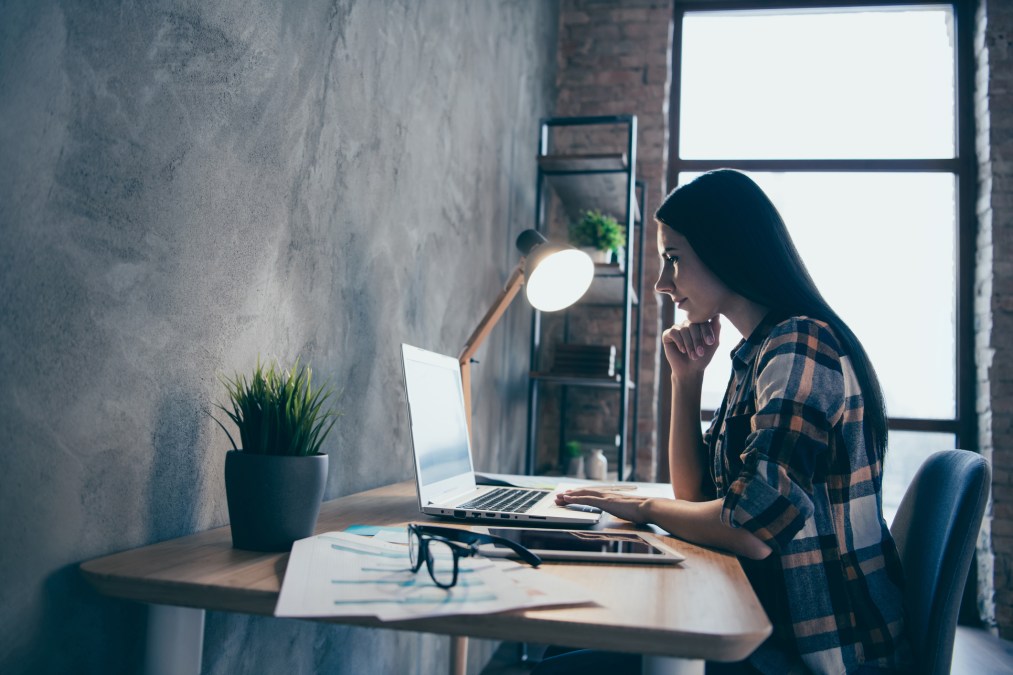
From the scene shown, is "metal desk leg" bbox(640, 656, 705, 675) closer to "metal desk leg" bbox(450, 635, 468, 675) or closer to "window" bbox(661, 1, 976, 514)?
"metal desk leg" bbox(450, 635, 468, 675)

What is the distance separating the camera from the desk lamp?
178 cm

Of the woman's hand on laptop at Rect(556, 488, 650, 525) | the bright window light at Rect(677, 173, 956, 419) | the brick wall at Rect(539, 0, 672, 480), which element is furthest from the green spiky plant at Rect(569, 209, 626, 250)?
the woman's hand on laptop at Rect(556, 488, 650, 525)

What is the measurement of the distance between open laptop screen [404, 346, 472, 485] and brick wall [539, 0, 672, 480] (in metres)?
2.29

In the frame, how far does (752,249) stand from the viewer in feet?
4.40

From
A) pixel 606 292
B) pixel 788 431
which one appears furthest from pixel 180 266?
pixel 606 292

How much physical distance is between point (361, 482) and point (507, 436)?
1.55 metres

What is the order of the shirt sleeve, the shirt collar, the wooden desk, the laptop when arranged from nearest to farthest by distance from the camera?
the wooden desk → the shirt sleeve → the laptop → the shirt collar

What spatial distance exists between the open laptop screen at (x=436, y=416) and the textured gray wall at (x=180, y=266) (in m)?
0.15

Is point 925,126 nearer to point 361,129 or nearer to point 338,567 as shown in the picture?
point 361,129

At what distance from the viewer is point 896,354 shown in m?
4.05

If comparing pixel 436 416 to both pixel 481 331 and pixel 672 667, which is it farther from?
pixel 672 667

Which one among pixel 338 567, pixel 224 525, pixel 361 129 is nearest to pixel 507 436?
pixel 361 129

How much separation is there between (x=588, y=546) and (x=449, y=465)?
56 centimetres

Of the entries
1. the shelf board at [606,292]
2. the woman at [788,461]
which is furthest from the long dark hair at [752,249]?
the shelf board at [606,292]
